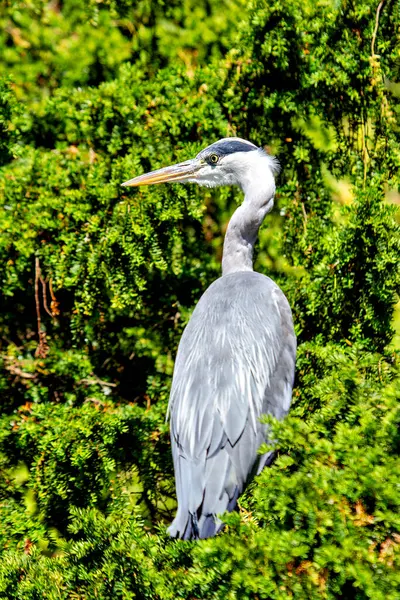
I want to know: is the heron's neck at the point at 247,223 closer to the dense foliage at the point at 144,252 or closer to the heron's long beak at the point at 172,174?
the dense foliage at the point at 144,252

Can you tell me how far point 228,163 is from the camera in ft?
11.7

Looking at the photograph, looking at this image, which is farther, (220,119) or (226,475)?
(220,119)

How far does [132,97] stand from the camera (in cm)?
348

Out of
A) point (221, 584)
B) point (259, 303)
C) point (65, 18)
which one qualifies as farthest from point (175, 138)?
point (221, 584)

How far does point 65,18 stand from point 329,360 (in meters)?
3.15

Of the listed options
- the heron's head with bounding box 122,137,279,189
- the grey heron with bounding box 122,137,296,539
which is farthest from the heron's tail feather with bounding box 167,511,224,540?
the heron's head with bounding box 122,137,279,189

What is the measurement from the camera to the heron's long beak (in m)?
3.27

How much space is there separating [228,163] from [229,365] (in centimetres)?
122

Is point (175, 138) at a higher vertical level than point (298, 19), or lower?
lower

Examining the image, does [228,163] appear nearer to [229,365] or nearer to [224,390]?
[229,365]

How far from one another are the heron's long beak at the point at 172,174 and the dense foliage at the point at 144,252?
0.21 ft

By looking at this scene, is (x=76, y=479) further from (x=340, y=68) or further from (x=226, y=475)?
(x=340, y=68)

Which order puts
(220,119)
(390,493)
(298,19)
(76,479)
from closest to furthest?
(390,493) → (76,479) → (298,19) → (220,119)

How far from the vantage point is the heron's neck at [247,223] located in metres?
3.53
